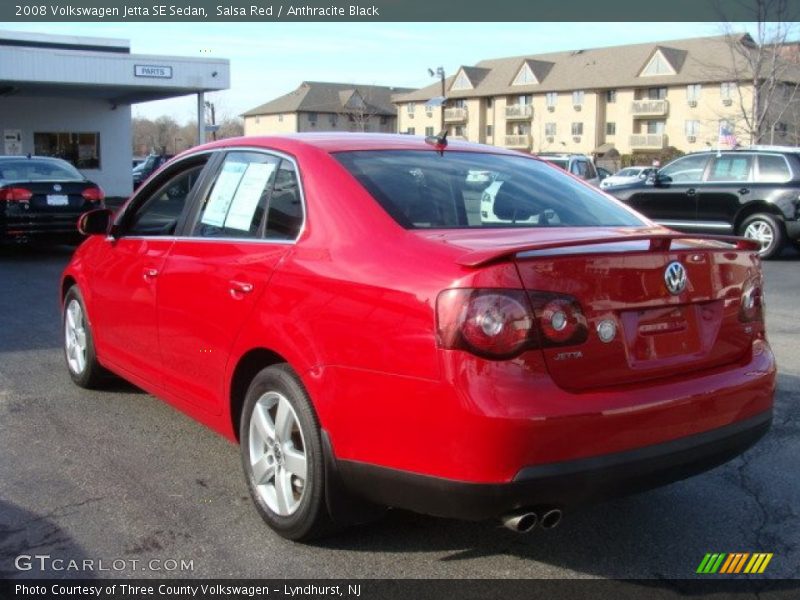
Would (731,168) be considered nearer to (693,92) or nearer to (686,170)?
(686,170)

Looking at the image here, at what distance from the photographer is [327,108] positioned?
94250 millimetres

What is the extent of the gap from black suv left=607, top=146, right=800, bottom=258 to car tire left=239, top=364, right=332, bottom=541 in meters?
12.2

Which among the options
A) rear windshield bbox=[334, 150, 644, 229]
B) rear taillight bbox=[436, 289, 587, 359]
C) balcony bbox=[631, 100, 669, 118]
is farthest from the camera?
balcony bbox=[631, 100, 669, 118]

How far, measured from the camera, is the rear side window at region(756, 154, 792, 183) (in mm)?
14492

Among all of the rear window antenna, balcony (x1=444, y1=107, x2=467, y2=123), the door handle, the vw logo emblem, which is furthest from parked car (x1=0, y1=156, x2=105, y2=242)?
balcony (x1=444, y1=107, x2=467, y2=123)

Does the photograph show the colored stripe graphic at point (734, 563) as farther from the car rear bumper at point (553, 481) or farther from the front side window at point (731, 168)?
the front side window at point (731, 168)

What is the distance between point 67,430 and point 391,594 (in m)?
2.66

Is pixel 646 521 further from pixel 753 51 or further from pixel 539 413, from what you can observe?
pixel 753 51

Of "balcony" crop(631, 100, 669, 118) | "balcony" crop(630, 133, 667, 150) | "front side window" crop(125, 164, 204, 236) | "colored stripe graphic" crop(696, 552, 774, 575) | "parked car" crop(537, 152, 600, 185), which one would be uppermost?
"balcony" crop(631, 100, 669, 118)

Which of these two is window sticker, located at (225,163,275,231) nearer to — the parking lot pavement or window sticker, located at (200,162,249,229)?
window sticker, located at (200,162,249,229)

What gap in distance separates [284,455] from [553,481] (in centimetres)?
121

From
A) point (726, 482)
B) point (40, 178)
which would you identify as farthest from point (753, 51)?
point (726, 482)

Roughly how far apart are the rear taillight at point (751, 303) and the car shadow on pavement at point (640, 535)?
936 mm

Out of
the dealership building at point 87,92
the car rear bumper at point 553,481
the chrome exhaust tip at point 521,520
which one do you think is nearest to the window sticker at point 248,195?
the car rear bumper at point 553,481
